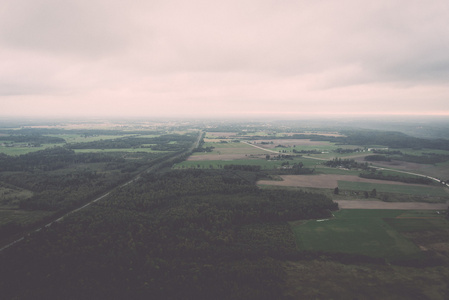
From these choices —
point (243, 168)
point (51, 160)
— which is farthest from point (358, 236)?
point (51, 160)

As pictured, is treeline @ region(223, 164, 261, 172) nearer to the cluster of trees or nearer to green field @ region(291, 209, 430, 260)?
the cluster of trees

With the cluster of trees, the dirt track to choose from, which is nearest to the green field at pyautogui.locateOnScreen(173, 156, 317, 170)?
the cluster of trees

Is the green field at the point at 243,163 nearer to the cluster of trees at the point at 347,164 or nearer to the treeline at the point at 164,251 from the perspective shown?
the cluster of trees at the point at 347,164

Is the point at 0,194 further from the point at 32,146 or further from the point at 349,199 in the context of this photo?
the point at 32,146

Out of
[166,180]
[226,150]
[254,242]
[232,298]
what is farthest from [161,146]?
[232,298]

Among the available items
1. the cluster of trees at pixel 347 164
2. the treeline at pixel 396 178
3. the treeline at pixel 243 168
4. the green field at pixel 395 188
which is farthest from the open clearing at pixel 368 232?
the cluster of trees at pixel 347 164

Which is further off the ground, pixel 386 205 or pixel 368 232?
pixel 386 205

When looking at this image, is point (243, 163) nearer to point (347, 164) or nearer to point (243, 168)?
point (243, 168)
